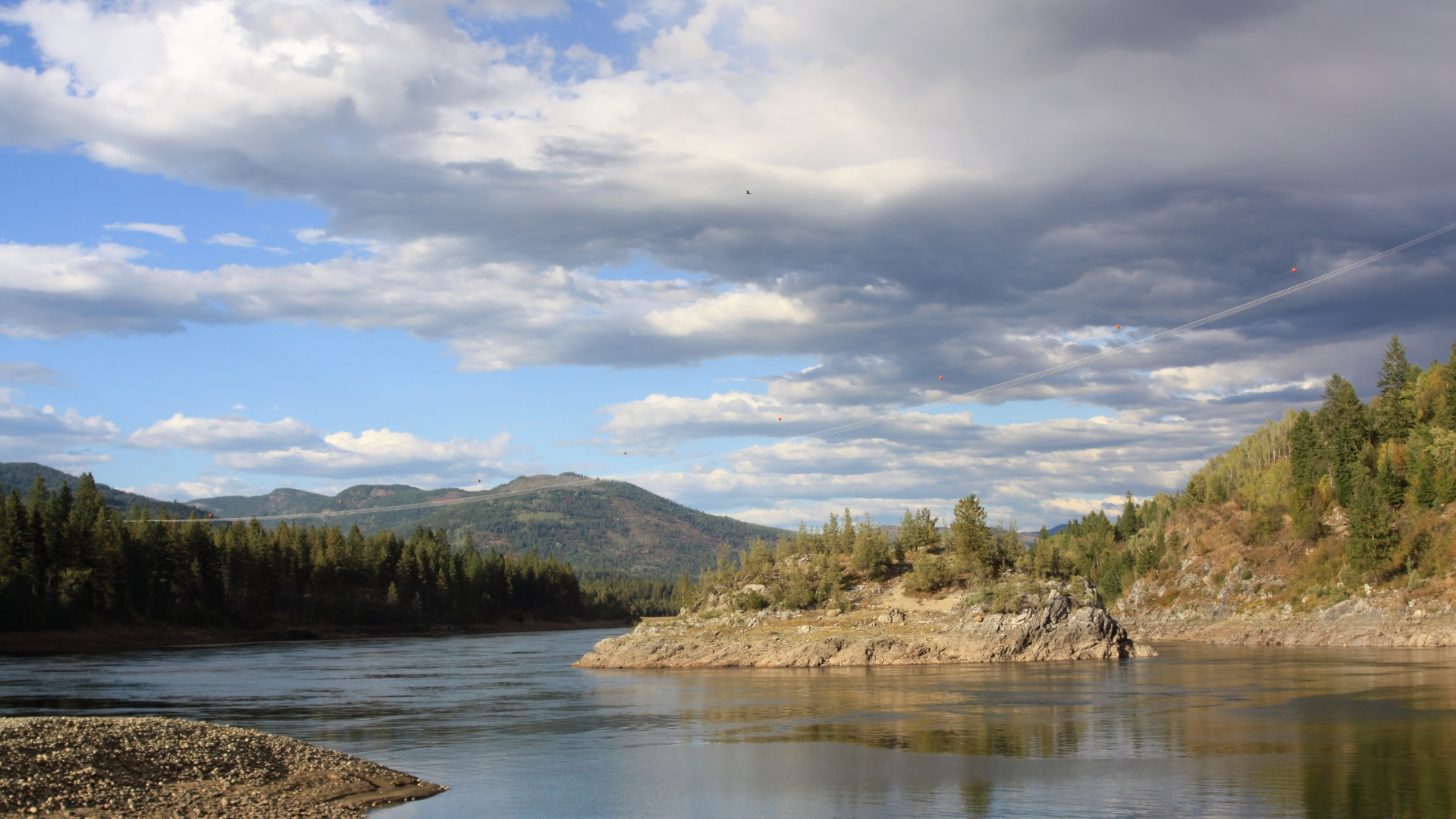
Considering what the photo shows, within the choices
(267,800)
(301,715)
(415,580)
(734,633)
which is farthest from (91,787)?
(415,580)

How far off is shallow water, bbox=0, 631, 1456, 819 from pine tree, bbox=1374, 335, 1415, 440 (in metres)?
52.9

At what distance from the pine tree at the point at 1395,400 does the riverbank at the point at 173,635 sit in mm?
134834

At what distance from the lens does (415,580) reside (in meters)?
171

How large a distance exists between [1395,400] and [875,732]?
109809 millimetres

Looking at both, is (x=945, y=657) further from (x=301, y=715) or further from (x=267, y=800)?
(x=267, y=800)

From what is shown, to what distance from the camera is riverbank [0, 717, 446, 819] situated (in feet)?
74.9

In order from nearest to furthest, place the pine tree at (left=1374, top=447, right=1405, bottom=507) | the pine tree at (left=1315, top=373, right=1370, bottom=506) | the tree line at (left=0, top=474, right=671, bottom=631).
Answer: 1. the pine tree at (left=1374, top=447, right=1405, bottom=507)
2. the tree line at (left=0, top=474, right=671, bottom=631)
3. the pine tree at (left=1315, top=373, right=1370, bottom=506)

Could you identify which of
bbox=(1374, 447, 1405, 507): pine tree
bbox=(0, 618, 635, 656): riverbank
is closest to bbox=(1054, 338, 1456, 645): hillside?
bbox=(1374, 447, 1405, 507): pine tree

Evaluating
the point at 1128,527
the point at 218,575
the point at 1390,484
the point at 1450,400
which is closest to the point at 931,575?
the point at 1390,484

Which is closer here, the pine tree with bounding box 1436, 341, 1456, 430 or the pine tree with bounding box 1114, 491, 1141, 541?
the pine tree with bounding box 1436, 341, 1456, 430

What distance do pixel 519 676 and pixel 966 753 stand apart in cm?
4689

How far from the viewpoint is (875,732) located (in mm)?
37656

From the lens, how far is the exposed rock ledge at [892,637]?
71250mm

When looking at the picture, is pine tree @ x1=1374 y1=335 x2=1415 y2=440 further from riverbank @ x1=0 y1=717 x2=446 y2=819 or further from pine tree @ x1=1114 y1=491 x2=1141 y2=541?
riverbank @ x1=0 y1=717 x2=446 y2=819
